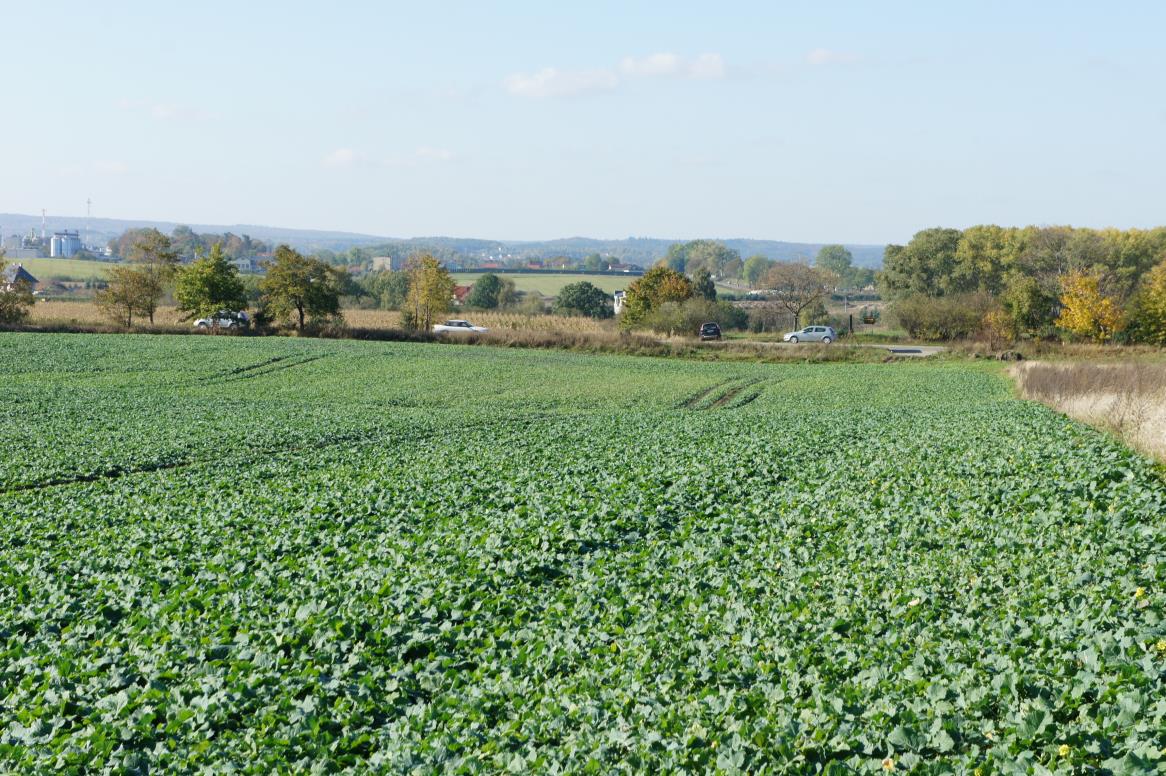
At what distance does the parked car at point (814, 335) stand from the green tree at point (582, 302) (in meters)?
41.6

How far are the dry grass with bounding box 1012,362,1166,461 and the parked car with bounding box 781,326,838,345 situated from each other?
38.9m

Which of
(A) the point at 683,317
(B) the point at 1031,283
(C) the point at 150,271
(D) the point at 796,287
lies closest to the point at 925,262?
(D) the point at 796,287

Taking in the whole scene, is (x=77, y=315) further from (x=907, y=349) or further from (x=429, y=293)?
(x=907, y=349)

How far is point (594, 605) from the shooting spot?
14352mm

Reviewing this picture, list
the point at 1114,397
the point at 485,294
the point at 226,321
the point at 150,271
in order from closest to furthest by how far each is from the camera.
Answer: the point at 1114,397
the point at 226,321
the point at 150,271
the point at 485,294

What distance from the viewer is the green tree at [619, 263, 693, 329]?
102m

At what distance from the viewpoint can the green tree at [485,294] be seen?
142 metres

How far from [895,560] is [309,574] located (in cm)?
959

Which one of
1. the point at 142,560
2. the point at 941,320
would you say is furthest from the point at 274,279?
the point at 142,560

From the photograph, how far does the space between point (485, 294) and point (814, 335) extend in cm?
6628

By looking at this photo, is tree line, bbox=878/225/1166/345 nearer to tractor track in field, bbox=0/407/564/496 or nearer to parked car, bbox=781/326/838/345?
parked car, bbox=781/326/838/345

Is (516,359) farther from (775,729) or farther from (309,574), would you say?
(775,729)

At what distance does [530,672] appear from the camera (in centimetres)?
1209

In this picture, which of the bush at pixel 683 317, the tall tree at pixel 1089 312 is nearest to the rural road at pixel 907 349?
the tall tree at pixel 1089 312
